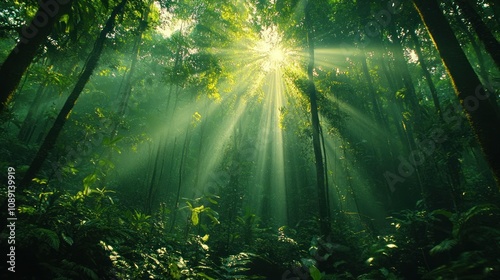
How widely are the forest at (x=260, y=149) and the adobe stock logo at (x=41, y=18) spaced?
32mm

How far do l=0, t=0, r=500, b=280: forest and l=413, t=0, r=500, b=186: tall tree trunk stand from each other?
20 millimetres

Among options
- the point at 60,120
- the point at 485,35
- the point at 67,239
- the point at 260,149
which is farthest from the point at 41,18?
the point at 260,149

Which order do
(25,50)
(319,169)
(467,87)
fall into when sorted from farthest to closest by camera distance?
(319,169)
(25,50)
(467,87)

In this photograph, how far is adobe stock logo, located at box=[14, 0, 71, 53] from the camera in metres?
3.89

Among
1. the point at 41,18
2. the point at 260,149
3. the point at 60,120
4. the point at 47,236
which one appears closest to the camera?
the point at 47,236

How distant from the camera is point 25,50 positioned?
3.80 metres

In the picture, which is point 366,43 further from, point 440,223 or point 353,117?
point 440,223

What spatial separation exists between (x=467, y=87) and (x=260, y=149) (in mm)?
21870

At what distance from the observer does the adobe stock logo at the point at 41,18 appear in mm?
3895

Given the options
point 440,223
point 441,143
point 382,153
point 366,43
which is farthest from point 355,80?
point 440,223

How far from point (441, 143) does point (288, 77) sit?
6610 millimetres

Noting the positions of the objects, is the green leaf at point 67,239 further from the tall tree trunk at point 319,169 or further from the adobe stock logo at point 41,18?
the tall tree trunk at point 319,169
